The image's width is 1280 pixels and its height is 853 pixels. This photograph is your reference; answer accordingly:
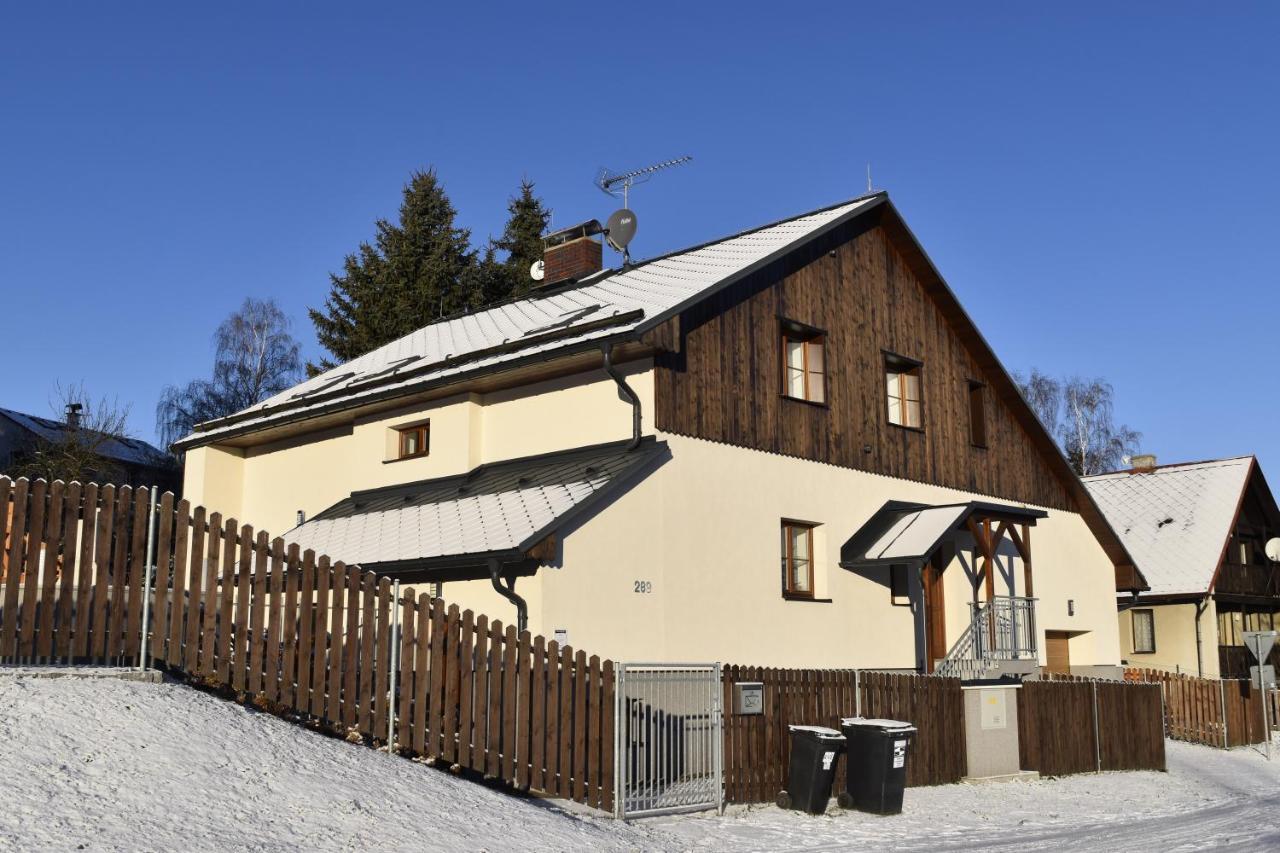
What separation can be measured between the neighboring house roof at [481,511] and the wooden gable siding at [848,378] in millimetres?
1371

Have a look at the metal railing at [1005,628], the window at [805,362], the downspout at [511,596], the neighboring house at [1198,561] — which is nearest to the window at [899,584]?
the metal railing at [1005,628]

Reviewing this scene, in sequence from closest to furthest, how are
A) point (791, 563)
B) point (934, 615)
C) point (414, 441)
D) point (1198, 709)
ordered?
point (791, 563) < point (414, 441) < point (934, 615) < point (1198, 709)

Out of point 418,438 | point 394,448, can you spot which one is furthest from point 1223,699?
point 394,448

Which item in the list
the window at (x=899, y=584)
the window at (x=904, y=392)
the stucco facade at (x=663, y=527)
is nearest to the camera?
the stucco facade at (x=663, y=527)

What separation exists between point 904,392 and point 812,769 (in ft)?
35.2

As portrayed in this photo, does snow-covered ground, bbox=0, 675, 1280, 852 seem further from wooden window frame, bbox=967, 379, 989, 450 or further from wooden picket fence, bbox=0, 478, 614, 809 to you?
wooden window frame, bbox=967, 379, 989, 450

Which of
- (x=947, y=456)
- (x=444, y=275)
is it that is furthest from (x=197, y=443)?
(x=444, y=275)

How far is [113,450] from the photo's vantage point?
47625 millimetres

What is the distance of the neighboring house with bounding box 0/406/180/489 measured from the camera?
147 feet

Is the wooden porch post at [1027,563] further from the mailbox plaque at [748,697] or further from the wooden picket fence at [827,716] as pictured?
the mailbox plaque at [748,697]

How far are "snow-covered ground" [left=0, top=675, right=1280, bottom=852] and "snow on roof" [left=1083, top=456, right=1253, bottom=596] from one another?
24.6 m

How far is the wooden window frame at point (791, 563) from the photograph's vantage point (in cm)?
1920

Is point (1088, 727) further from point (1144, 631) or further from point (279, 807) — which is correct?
point (1144, 631)

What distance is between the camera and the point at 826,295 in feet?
70.3
